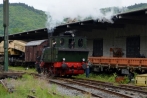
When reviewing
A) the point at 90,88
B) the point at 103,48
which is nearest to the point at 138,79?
the point at 90,88

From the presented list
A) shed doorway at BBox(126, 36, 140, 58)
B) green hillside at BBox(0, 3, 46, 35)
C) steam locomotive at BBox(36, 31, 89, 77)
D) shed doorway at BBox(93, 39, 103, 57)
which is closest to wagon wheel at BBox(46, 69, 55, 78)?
steam locomotive at BBox(36, 31, 89, 77)

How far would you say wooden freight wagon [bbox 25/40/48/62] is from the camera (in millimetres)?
25070

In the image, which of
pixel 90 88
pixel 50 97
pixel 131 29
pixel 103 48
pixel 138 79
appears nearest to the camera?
pixel 50 97

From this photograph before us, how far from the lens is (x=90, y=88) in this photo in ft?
43.4

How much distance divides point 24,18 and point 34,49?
88.2m

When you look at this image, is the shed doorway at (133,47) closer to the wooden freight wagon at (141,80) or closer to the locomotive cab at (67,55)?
the locomotive cab at (67,55)

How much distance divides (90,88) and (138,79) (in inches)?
112

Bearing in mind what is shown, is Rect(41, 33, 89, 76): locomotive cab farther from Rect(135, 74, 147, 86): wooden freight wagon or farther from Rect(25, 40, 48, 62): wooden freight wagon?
Rect(25, 40, 48, 62): wooden freight wagon

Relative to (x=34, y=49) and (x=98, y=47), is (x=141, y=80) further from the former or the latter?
(x=34, y=49)

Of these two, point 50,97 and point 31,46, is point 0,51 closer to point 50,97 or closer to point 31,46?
point 31,46

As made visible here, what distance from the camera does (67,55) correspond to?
17.8m

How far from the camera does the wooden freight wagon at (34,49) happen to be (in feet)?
82.3

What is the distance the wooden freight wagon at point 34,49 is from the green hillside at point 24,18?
2901 inches

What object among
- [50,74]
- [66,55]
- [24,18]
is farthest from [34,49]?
[24,18]
